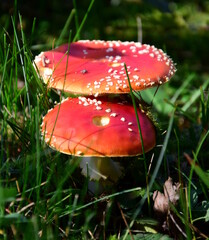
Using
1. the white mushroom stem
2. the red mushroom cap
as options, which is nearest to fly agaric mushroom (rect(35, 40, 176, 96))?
the red mushroom cap

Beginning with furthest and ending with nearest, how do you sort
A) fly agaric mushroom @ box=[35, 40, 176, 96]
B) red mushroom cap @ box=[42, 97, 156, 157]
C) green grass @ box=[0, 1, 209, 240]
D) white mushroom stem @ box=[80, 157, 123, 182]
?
white mushroom stem @ box=[80, 157, 123, 182], fly agaric mushroom @ box=[35, 40, 176, 96], red mushroom cap @ box=[42, 97, 156, 157], green grass @ box=[0, 1, 209, 240]

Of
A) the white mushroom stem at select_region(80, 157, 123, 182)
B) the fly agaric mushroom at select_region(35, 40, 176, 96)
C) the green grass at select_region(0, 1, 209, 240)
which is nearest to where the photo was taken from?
the green grass at select_region(0, 1, 209, 240)

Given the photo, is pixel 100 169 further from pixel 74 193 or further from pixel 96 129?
pixel 96 129

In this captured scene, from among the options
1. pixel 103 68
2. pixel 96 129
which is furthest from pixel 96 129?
pixel 103 68

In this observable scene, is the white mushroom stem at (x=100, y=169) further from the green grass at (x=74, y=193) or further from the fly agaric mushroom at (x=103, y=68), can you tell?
the fly agaric mushroom at (x=103, y=68)

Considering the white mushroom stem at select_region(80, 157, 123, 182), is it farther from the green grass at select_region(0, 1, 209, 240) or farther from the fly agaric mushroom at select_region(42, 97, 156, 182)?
the fly agaric mushroom at select_region(42, 97, 156, 182)

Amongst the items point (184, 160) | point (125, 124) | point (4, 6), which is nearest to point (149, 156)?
point (184, 160)

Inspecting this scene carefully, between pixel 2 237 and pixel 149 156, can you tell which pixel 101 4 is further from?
pixel 2 237
